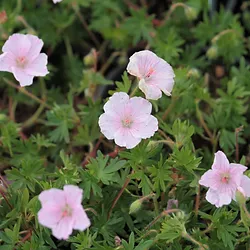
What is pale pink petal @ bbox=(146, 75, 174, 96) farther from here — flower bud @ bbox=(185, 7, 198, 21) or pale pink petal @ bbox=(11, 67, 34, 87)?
flower bud @ bbox=(185, 7, 198, 21)

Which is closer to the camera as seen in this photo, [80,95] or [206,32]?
[206,32]

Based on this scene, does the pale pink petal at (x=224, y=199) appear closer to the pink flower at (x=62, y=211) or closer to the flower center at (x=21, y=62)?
the pink flower at (x=62, y=211)

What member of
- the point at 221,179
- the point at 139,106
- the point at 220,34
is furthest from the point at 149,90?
the point at 220,34

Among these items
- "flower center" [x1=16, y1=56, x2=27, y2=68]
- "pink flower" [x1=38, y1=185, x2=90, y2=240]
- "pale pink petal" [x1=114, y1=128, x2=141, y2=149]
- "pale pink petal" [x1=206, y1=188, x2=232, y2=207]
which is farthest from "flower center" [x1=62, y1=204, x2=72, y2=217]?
"flower center" [x1=16, y1=56, x2=27, y2=68]

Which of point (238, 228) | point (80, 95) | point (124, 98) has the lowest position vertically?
point (80, 95)

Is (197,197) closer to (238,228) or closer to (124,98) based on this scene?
(238,228)

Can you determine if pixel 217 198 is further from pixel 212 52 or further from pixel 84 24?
pixel 84 24

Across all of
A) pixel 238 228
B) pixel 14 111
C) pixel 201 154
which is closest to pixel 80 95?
pixel 14 111
